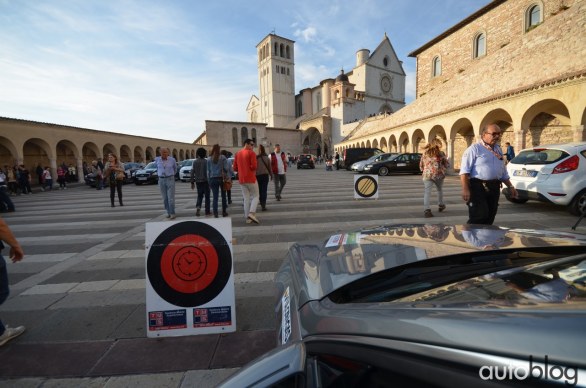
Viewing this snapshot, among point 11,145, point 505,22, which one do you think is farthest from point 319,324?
point 505,22

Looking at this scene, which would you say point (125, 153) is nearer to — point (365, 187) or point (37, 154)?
point (37, 154)

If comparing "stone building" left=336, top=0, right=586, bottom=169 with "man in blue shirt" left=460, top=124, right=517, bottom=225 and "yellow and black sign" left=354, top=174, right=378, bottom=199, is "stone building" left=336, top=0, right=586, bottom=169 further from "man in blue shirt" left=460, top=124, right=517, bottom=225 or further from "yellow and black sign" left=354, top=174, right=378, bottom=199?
"man in blue shirt" left=460, top=124, right=517, bottom=225

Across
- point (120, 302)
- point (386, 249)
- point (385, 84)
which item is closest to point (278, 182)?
point (120, 302)

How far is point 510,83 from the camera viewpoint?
1842 centimetres

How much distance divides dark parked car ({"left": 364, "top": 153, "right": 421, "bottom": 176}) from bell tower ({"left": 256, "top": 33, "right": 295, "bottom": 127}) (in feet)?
215

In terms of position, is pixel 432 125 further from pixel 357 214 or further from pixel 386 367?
pixel 386 367

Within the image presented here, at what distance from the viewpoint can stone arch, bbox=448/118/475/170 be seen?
22.6 metres

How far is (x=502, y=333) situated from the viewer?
2.77 ft

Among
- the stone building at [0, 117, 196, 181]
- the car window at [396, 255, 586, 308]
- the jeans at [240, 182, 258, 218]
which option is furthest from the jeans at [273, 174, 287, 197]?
the stone building at [0, 117, 196, 181]

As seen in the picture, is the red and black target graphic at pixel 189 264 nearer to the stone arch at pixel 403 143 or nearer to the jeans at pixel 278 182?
the jeans at pixel 278 182

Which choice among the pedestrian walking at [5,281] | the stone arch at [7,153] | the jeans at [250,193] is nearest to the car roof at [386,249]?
the pedestrian walking at [5,281]

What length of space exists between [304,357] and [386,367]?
34 centimetres

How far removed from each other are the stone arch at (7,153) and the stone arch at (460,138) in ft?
114

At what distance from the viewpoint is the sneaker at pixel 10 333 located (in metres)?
2.63
